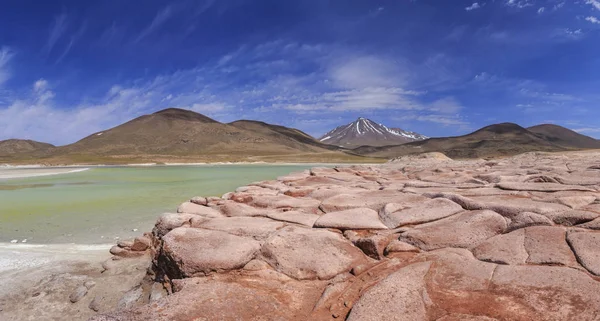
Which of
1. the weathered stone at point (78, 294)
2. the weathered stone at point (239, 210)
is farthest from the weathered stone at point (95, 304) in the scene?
the weathered stone at point (239, 210)

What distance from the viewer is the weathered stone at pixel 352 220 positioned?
5199mm

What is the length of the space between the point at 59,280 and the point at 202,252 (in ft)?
12.0

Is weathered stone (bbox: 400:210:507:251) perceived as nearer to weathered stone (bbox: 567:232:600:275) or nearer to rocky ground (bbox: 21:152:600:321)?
rocky ground (bbox: 21:152:600:321)

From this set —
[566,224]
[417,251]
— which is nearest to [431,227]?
[417,251]

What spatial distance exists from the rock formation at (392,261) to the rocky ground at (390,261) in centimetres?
1

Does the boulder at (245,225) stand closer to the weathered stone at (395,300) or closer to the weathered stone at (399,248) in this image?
the weathered stone at (399,248)

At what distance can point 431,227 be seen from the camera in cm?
475

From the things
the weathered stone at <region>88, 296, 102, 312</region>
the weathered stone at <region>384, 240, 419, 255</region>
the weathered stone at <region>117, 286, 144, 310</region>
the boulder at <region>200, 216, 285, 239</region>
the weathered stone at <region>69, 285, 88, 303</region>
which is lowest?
the weathered stone at <region>88, 296, 102, 312</region>

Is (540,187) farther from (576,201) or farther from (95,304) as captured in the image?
(95,304)

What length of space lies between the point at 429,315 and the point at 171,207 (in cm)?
1298

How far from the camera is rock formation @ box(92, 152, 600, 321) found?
309 cm

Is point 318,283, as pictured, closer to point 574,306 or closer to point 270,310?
point 270,310

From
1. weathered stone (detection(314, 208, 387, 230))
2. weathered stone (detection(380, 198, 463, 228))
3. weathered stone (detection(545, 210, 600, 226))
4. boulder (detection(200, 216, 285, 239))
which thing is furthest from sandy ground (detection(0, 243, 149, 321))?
weathered stone (detection(545, 210, 600, 226))

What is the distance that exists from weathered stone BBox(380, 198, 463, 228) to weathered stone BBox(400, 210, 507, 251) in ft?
0.69
